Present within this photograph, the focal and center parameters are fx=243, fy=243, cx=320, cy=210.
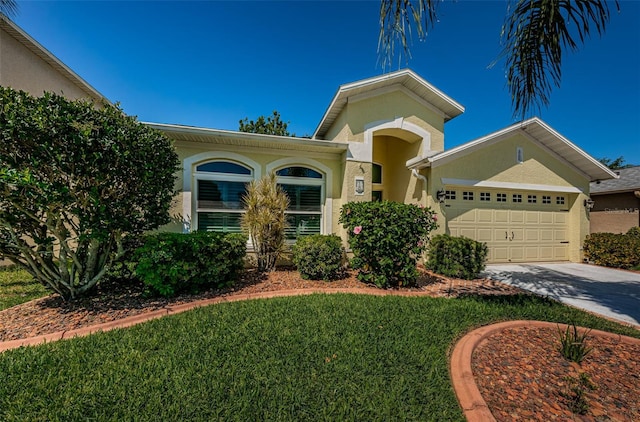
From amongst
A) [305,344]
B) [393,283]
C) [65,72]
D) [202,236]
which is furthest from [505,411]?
[65,72]

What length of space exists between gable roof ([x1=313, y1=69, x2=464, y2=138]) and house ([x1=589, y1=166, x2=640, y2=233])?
27.0ft

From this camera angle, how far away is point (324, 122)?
974 centimetres

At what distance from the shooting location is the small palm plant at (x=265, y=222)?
6.62 metres

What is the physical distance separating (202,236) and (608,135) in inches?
740

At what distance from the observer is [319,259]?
6.35 metres

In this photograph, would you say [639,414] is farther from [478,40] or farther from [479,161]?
[479,161]

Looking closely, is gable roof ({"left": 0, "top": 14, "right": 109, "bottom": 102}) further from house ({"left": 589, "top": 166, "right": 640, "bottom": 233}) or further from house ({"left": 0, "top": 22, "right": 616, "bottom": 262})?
house ({"left": 589, "top": 166, "right": 640, "bottom": 233})

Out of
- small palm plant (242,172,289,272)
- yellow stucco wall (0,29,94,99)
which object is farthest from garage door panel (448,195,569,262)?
yellow stucco wall (0,29,94,99)

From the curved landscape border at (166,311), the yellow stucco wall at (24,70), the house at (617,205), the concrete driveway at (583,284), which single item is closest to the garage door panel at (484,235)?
the concrete driveway at (583,284)

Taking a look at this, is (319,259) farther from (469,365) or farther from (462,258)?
(462,258)

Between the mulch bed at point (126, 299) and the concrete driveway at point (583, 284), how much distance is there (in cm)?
100

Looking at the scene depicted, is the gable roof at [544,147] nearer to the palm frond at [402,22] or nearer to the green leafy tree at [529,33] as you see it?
the green leafy tree at [529,33]

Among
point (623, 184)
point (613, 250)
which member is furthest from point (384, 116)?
point (623, 184)

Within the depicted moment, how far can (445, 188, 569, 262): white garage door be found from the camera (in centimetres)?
859
